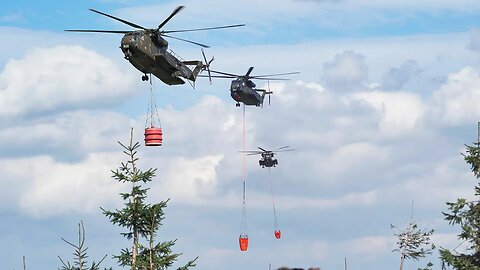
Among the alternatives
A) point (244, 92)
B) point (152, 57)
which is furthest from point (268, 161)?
point (152, 57)

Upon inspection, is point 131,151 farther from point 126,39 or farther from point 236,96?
point 236,96

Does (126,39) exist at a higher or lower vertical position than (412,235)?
higher

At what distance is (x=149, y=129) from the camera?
159ft

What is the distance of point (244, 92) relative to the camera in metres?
88.0

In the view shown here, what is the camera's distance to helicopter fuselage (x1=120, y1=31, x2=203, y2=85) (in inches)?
2260

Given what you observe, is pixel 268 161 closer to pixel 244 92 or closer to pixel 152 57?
pixel 244 92

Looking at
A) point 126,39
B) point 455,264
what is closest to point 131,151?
point 455,264

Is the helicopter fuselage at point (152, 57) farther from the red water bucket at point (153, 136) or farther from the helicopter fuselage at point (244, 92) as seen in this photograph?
the helicopter fuselage at point (244, 92)

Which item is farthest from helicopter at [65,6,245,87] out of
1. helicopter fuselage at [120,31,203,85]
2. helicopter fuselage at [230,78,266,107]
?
helicopter fuselage at [230,78,266,107]

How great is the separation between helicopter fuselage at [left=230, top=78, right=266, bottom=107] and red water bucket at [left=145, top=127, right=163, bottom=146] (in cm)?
3728

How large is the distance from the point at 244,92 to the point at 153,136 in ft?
131

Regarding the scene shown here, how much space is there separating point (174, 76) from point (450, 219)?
24.0 m

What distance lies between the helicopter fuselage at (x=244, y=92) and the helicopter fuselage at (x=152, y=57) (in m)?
22.1

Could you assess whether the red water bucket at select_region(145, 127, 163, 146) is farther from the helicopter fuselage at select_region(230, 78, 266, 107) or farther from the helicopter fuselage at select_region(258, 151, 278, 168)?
the helicopter fuselage at select_region(258, 151, 278, 168)
